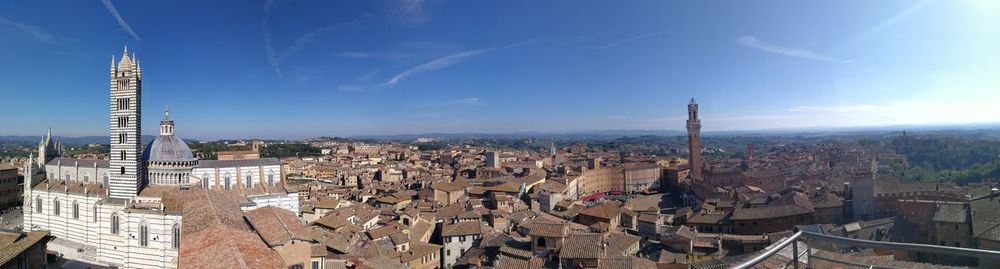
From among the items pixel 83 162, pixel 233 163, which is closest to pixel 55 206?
pixel 83 162

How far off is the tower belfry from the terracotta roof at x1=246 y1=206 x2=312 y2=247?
6021cm

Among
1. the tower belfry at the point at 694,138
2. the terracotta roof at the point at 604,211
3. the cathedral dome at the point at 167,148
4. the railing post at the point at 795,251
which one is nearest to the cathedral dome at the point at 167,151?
the cathedral dome at the point at 167,148

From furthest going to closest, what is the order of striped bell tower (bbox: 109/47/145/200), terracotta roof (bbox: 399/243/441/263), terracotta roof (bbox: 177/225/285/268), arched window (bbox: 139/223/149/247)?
terracotta roof (bbox: 399/243/441/263) → striped bell tower (bbox: 109/47/145/200) → arched window (bbox: 139/223/149/247) → terracotta roof (bbox: 177/225/285/268)

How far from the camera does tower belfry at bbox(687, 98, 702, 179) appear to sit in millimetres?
68625

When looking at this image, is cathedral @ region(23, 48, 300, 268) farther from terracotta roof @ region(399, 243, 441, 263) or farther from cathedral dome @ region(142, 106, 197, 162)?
terracotta roof @ region(399, 243, 441, 263)

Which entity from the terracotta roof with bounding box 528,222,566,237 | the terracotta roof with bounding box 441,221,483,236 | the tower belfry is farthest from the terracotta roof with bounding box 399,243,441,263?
the tower belfry

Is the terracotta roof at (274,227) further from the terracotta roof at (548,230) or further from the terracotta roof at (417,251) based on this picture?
the terracotta roof at (548,230)

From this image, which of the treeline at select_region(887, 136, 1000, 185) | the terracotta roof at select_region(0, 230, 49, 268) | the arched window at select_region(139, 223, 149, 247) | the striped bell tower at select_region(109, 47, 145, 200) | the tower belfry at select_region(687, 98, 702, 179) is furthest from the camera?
the tower belfry at select_region(687, 98, 702, 179)

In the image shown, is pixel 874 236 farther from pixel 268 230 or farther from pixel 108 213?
pixel 108 213

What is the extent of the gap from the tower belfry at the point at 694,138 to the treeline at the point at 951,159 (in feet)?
68.7

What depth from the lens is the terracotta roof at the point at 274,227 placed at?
1380cm

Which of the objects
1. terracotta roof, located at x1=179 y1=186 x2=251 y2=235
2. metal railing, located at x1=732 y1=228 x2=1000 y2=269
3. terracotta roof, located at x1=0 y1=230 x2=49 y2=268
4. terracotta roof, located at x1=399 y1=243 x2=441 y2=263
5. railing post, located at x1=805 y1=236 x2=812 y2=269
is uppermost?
metal railing, located at x1=732 y1=228 x2=1000 y2=269

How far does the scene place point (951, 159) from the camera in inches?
2104

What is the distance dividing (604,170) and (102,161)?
2142 inches
